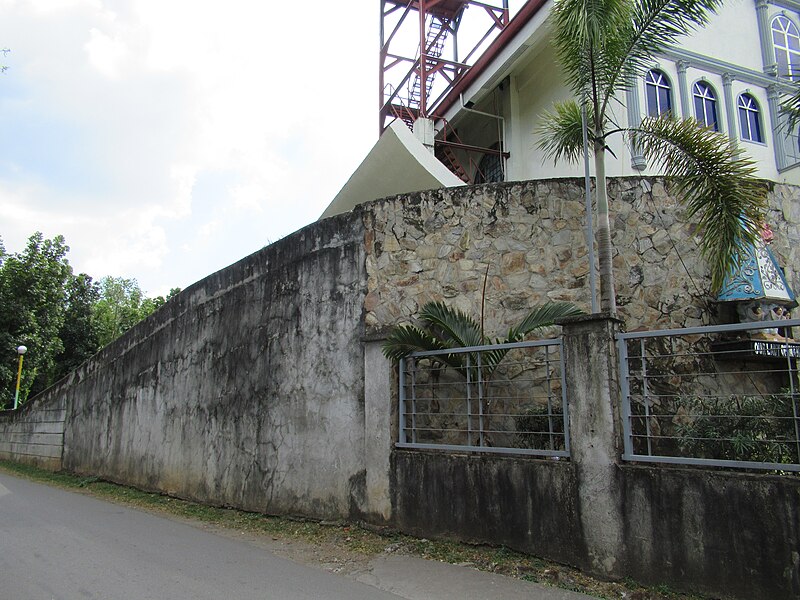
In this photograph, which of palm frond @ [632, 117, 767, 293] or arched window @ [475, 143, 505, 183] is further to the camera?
arched window @ [475, 143, 505, 183]

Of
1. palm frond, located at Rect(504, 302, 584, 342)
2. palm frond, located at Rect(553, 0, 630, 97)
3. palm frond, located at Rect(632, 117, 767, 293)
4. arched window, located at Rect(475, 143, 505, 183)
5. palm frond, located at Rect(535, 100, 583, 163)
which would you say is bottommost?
palm frond, located at Rect(504, 302, 584, 342)

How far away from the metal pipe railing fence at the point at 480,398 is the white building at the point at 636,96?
17.1ft

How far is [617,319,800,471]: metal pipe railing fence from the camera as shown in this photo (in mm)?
4395

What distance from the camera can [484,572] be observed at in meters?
5.11

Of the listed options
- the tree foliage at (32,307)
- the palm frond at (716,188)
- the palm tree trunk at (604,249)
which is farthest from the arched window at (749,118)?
the tree foliage at (32,307)

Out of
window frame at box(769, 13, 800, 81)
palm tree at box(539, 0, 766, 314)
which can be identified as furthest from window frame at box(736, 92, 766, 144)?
palm tree at box(539, 0, 766, 314)

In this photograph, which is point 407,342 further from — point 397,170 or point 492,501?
point 397,170

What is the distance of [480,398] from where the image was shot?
5.90 metres

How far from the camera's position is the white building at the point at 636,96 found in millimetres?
11648

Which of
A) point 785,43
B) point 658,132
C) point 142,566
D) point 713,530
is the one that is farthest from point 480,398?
point 785,43

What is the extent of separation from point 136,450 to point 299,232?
642 cm

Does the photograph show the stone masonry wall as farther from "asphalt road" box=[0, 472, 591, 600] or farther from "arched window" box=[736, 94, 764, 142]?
"arched window" box=[736, 94, 764, 142]

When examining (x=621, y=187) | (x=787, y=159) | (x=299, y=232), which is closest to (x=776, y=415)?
(x=621, y=187)

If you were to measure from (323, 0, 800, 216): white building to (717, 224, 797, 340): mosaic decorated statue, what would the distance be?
4.86m
